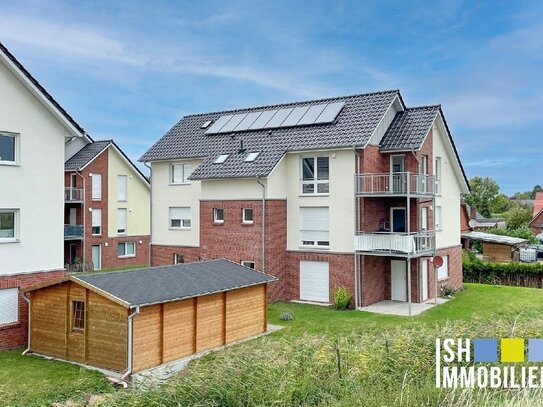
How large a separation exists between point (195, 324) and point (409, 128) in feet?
44.2

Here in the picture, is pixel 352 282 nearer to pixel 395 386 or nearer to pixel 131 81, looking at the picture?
pixel 395 386

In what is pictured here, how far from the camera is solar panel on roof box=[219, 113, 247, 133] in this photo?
87.8 feet

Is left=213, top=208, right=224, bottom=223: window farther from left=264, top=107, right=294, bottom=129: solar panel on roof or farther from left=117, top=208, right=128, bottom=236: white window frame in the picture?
left=117, top=208, right=128, bottom=236: white window frame

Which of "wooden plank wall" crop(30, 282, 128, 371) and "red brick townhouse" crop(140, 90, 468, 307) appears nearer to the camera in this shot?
"wooden plank wall" crop(30, 282, 128, 371)

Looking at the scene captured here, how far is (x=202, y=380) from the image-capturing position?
31.5 ft

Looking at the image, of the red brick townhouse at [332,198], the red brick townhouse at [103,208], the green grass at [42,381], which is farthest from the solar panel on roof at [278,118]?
the red brick townhouse at [103,208]

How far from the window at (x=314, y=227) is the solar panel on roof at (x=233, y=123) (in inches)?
259

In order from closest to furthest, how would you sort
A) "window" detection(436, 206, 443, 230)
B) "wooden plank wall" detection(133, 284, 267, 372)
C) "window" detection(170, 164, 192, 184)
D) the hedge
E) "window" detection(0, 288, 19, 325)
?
1. "wooden plank wall" detection(133, 284, 267, 372)
2. "window" detection(0, 288, 19, 325)
3. "window" detection(436, 206, 443, 230)
4. "window" detection(170, 164, 192, 184)
5. the hedge

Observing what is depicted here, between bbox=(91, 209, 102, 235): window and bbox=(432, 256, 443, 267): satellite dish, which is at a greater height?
bbox=(91, 209, 102, 235): window

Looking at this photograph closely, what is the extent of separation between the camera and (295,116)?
25.1 meters

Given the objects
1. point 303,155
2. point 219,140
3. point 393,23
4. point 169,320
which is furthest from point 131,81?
point 169,320

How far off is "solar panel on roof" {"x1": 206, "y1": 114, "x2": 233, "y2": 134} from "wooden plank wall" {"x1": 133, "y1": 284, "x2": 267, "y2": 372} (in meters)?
11.7

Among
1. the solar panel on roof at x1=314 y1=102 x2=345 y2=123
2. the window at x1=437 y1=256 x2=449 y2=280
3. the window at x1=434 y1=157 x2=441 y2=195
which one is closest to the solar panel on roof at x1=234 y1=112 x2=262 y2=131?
the solar panel on roof at x1=314 y1=102 x2=345 y2=123

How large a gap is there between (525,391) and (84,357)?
436 inches
